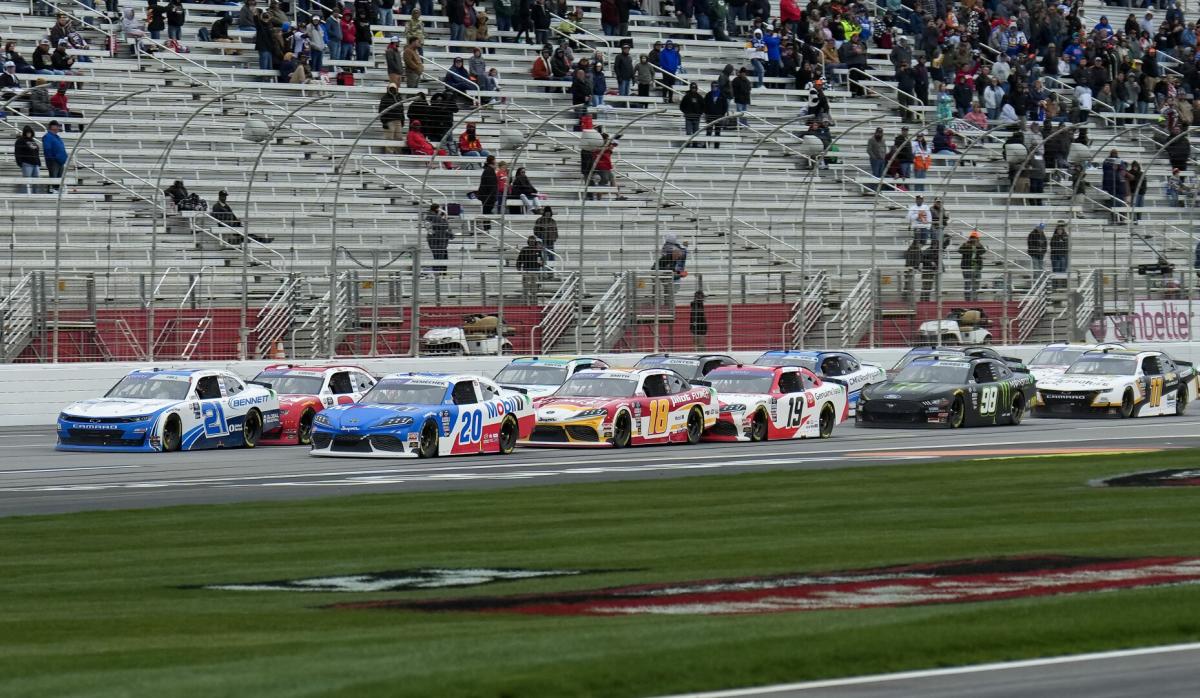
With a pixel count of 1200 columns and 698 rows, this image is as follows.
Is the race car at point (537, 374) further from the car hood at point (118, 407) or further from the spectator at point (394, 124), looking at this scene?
the spectator at point (394, 124)

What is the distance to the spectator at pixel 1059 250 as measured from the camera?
48.0 m

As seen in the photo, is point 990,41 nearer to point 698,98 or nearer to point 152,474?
point 698,98

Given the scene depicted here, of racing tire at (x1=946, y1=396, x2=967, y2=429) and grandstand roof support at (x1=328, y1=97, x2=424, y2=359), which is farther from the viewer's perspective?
→ grandstand roof support at (x1=328, y1=97, x2=424, y2=359)

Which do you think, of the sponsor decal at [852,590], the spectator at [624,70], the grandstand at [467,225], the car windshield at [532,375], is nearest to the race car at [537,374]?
the car windshield at [532,375]

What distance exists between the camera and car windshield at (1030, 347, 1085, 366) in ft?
130

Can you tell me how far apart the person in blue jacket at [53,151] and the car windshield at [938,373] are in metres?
16.1

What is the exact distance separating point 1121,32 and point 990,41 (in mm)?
6300

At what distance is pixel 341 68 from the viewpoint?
155 ft

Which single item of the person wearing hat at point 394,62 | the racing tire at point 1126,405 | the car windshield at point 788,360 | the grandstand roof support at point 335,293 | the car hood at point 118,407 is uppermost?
the person wearing hat at point 394,62

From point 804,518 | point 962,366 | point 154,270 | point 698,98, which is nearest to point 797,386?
point 962,366

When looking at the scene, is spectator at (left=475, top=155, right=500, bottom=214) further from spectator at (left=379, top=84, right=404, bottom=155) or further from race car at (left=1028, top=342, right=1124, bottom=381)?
race car at (left=1028, top=342, right=1124, bottom=381)

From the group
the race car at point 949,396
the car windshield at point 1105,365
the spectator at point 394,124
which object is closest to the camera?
the race car at point 949,396

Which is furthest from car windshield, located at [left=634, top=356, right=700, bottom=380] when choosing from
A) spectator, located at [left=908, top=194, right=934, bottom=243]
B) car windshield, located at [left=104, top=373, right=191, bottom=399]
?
spectator, located at [left=908, top=194, right=934, bottom=243]

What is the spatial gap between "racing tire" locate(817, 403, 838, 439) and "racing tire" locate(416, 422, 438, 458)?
7231mm
